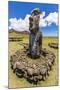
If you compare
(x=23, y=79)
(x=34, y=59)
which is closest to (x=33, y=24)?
(x=34, y=59)

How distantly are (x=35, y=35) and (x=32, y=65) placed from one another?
287 mm

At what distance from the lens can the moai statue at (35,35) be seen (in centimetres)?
206

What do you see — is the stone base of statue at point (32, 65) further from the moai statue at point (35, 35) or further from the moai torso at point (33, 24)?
the moai torso at point (33, 24)

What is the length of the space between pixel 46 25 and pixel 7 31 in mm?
383

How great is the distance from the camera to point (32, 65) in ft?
6.68

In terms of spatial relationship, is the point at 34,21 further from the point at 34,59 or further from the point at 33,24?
the point at 34,59

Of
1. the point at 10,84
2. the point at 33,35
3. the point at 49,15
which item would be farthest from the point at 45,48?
the point at 10,84

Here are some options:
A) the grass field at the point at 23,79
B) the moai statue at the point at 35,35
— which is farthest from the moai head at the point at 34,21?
the grass field at the point at 23,79

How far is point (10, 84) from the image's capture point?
1.97 m

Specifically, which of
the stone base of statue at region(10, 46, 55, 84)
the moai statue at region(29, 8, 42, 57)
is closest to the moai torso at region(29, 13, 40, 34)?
the moai statue at region(29, 8, 42, 57)

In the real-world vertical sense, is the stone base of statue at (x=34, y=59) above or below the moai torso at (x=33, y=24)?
below

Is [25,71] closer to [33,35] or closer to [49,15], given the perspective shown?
[33,35]

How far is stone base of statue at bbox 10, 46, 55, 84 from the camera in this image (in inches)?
78.8

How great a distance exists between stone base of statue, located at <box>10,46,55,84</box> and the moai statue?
0.04 metres
